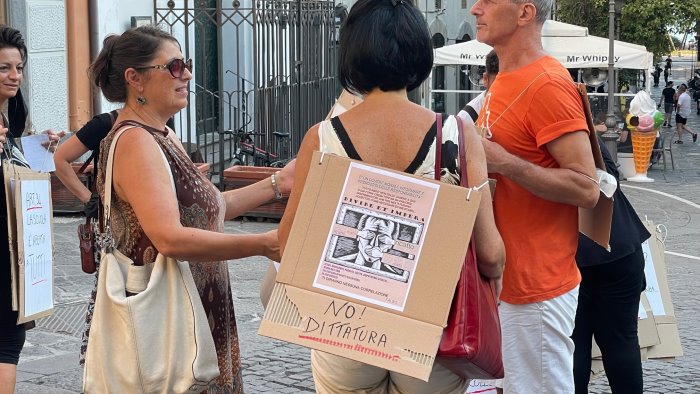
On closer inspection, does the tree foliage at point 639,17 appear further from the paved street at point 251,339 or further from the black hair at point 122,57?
the black hair at point 122,57

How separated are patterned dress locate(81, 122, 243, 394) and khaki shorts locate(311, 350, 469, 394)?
1.78 ft

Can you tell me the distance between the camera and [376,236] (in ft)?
8.63

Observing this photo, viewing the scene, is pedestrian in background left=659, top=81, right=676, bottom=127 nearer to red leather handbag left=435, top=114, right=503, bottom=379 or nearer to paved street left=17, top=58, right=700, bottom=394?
paved street left=17, top=58, right=700, bottom=394

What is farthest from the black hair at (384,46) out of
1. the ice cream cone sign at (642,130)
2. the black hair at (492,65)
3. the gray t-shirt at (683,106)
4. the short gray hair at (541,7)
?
the gray t-shirt at (683,106)

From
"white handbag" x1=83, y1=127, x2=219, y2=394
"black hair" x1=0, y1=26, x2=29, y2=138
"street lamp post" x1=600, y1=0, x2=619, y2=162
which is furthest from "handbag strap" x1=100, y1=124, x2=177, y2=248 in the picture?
"street lamp post" x1=600, y1=0, x2=619, y2=162

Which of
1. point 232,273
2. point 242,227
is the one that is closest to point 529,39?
point 232,273

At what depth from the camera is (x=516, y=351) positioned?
390cm

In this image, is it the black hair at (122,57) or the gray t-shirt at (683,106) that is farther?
the gray t-shirt at (683,106)

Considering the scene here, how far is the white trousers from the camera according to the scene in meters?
3.85

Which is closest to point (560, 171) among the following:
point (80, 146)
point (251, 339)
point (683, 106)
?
point (251, 339)

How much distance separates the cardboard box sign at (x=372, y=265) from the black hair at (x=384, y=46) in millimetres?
299

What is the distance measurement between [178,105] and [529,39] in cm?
123

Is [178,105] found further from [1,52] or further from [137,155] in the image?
[1,52]

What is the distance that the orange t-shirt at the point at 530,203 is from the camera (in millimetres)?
3764
